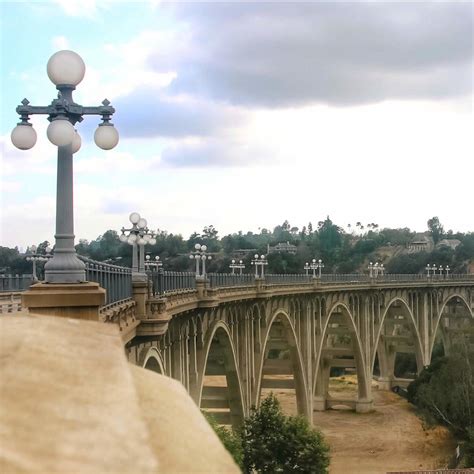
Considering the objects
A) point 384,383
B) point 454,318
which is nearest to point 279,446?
point 384,383

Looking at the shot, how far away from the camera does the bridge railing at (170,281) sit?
93.6ft

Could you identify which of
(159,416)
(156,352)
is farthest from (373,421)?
(159,416)

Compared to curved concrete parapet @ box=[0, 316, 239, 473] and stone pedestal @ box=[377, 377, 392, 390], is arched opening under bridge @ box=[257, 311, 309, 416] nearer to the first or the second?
stone pedestal @ box=[377, 377, 392, 390]

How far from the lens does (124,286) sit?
20172 mm

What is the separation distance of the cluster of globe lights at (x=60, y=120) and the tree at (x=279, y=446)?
25.9 m

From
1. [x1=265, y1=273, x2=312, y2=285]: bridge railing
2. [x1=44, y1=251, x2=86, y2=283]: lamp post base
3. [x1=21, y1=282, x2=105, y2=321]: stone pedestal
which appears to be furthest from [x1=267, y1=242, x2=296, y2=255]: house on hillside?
[x1=21, y1=282, x2=105, y2=321]: stone pedestal

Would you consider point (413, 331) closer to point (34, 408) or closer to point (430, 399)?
point (430, 399)

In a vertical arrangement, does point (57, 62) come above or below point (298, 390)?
above

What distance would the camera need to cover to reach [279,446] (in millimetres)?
34438

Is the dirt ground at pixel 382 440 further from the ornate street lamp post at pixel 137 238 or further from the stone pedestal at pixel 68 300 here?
the stone pedestal at pixel 68 300

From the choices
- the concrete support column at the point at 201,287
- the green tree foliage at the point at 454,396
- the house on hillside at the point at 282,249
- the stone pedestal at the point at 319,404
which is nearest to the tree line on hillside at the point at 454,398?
the green tree foliage at the point at 454,396

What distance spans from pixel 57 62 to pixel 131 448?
7.29 m

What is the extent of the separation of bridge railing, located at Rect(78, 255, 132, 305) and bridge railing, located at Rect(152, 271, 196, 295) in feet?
18.9

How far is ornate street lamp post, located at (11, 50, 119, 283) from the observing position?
938 cm
